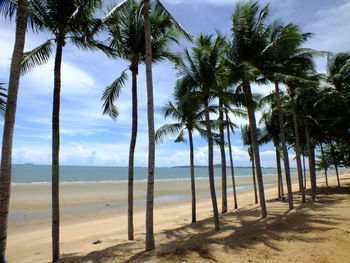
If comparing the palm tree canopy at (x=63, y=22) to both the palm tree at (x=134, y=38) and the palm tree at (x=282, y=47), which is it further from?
the palm tree at (x=282, y=47)

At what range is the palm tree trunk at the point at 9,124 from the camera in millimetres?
4582

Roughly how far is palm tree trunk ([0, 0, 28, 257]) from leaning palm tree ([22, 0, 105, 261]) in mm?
1693

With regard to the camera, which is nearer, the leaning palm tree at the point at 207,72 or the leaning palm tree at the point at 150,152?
the leaning palm tree at the point at 150,152

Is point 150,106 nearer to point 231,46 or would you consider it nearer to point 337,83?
point 231,46

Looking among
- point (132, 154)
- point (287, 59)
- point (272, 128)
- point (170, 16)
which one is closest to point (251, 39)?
point (287, 59)

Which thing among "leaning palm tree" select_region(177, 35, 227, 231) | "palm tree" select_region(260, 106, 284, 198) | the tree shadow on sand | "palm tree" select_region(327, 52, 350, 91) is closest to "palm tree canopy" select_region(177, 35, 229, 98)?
"leaning palm tree" select_region(177, 35, 227, 231)

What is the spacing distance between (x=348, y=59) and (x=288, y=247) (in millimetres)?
19039

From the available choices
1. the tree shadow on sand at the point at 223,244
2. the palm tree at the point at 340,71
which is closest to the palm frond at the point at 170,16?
the tree shadow on sand at the point at 223,244

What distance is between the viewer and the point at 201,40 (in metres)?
10.6

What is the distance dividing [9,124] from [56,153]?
2276mm

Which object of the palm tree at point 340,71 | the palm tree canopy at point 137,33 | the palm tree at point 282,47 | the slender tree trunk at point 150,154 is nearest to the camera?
the slender tree trunk at point 150,154

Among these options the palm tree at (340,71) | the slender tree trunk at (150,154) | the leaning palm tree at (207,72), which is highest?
Result: the palm tree at (340,71)

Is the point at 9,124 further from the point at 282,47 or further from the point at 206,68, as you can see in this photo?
the point at 282,47

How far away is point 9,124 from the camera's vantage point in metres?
4.82
